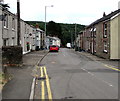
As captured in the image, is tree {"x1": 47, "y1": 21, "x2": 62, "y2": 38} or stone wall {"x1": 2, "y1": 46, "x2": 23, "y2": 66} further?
tree {"x1": 47, "y1": 21, "x2": 62, "y2": 38}

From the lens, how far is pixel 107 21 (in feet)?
91.2

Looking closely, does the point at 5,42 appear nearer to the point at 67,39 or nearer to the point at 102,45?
the point at 102,45

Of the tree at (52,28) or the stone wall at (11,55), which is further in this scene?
the tree at (52,28)

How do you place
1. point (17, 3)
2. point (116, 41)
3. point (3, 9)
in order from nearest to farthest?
point (17, 3)
point (3, 9)
point (116, 41)

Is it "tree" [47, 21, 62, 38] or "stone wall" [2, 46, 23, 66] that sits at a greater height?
"tree" [47, 21, 62, 38]

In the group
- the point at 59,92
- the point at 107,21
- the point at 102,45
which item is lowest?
the point at 59,92

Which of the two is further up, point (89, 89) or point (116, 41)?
point (116, 41)

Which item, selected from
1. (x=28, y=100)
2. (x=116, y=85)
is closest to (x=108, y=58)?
(x=116, y=85)

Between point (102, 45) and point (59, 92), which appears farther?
point (102, 45)

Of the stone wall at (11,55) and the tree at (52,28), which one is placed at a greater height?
the tree at (52,28)

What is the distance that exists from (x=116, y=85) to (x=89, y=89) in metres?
1.83

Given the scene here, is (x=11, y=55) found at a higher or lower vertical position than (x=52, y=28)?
lower

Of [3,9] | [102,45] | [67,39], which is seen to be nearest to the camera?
[3,9]

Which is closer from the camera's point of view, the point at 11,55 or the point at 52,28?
the point at 11,55
